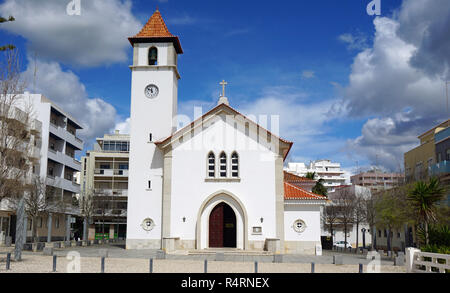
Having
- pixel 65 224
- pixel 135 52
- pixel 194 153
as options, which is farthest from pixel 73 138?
pixel 194 153

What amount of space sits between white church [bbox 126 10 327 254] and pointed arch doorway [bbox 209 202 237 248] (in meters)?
0.08

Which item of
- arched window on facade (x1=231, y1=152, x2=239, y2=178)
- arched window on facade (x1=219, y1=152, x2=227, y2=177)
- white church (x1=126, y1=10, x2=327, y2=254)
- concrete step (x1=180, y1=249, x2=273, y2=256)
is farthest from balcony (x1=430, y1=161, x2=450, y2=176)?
arched window on facade (x1=219, y1=152, x2=227, y2=177)

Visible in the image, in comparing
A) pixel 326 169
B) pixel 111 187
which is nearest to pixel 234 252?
pixel 111 187

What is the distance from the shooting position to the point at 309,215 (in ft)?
115

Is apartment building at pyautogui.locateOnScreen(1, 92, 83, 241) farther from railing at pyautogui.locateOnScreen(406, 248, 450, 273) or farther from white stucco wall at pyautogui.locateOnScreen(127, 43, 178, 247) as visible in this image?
railing at pyautogui.locateOnScreen(406, 248, 450, 273)

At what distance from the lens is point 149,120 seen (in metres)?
37.2

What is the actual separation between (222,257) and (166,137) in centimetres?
1269

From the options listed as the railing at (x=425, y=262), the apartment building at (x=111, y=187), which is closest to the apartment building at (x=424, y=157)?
the railing at (x=425, y=262)

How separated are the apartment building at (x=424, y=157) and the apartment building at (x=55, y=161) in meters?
36.0

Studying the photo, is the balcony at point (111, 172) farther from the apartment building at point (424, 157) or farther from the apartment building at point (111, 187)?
the apartment building at point (424, 157)

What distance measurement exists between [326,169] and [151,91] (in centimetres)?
11557

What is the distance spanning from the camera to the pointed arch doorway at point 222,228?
3462 centimetres

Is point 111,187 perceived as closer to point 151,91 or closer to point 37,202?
point 37,202

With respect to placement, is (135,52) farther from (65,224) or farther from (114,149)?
(114,149)
